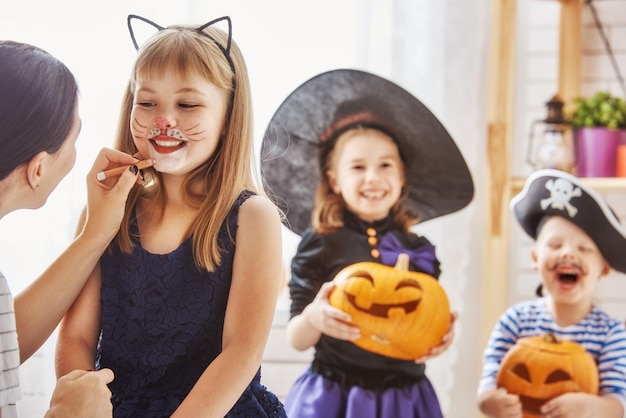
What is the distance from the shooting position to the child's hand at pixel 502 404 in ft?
5.37

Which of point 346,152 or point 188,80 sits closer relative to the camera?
point 188,80

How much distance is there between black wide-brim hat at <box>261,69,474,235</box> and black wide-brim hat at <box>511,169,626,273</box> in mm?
174

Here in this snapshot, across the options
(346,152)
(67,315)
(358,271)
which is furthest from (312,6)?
(67,315)

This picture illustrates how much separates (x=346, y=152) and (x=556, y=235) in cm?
46

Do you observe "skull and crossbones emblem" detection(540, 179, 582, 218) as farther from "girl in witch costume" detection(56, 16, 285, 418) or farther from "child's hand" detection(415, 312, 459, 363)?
"girl in witch costume" detection(56, 16, 285, 418)

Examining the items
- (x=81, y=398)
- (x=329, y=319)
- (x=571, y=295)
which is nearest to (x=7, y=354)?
(x=81, y=398)

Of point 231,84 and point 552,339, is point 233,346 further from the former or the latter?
point 552,339

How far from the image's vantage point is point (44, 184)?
1.03 metres

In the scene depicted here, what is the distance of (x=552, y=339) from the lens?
1.66 meters

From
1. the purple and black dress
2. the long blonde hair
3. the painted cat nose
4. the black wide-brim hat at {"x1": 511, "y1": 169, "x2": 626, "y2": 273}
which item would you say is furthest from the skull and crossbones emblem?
the painted cat nose

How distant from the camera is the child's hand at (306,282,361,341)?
154 centimetres

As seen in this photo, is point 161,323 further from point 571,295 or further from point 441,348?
point 571,295

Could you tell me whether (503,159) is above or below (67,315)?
above

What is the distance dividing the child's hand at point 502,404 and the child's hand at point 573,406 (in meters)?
0.06
